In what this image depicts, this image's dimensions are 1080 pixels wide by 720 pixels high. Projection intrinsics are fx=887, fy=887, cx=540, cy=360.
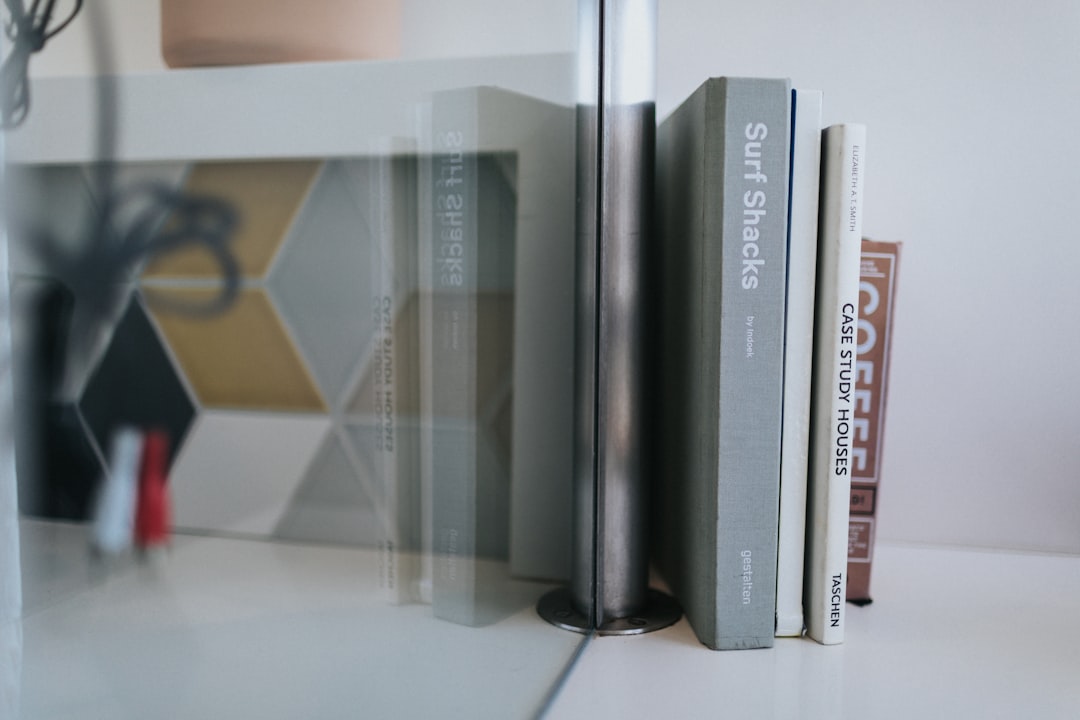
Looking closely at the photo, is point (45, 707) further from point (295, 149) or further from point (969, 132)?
point (969, 132)

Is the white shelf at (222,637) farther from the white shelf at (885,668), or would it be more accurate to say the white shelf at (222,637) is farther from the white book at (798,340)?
the white book at (798,340)

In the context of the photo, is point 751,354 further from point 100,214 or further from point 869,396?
point 100,214

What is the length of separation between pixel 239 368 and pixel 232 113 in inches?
2.6

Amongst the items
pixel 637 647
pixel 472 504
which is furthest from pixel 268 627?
pixel 637 647

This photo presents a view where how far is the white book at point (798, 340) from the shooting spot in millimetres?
624

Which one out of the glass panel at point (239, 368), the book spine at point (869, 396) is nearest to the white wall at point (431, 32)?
the glass panel at point (239, 368)

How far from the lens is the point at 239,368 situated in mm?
234

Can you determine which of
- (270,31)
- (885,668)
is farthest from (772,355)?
(270,31)

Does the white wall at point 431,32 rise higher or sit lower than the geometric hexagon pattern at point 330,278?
higher

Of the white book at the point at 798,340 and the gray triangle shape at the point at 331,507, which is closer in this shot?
the gray triangle shape at the point at 331,507

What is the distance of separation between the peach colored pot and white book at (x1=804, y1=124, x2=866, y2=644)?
0.39 meters

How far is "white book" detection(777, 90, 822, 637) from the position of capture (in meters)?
0.62

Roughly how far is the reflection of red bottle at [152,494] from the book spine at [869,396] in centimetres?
61

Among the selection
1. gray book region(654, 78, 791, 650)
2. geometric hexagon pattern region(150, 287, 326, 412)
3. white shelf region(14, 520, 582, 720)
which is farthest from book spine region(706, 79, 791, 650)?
geometric hexagon pattern region(150, 287, 326, 412)
